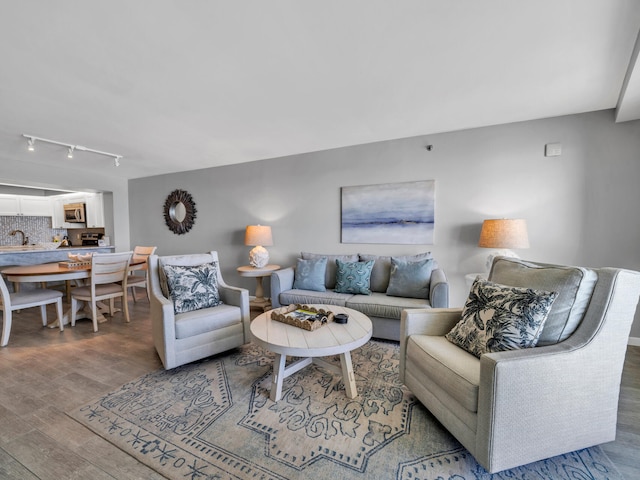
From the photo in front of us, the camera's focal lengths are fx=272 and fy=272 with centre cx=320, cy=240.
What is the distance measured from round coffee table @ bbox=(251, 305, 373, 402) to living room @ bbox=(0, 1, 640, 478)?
66.5 inches

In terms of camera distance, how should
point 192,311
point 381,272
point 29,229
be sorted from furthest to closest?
point 29,229 < point 381,272 < point 192,311

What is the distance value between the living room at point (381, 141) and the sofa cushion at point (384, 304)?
823mm

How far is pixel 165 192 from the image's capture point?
5.18 m

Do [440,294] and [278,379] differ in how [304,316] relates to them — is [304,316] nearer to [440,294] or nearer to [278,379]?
[278,379]

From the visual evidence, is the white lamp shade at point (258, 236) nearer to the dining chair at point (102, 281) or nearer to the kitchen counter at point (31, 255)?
the dining chair at point (102, 281)

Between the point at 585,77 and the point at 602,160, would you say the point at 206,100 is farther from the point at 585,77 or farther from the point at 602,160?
the point at 602,160

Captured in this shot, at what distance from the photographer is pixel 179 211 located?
5.14 meters

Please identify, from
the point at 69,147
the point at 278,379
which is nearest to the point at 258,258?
the point at 278,379

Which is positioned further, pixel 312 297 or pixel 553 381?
pixel 312 297

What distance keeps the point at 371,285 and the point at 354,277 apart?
0.28 m

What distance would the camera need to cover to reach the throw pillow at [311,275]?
11.0ft

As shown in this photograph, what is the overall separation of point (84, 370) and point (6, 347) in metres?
1.24

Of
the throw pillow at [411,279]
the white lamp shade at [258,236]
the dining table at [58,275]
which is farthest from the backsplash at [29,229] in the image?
the throw pillow at [411,279]

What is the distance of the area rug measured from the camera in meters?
1.33
